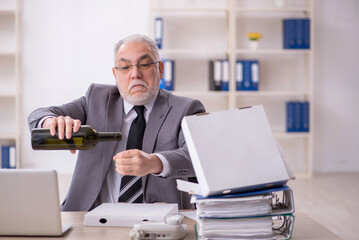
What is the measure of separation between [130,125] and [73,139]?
510 millimetres

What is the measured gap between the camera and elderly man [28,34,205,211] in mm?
1782

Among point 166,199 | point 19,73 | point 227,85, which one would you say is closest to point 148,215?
point 166,199

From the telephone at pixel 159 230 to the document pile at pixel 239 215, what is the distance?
0.08 m

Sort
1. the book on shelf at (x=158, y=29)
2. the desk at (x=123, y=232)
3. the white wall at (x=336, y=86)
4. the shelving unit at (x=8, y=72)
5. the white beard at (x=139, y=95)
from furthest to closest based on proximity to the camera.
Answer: the white wall at (x=336, y=86) → the shelving unit at (x=8, y=72) → the book on shelf at (x=158, y=29) → the white beard at (x=139, y=95) → the desk at (x=123, y=232)

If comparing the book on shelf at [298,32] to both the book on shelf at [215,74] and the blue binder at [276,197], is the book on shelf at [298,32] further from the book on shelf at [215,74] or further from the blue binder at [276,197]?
the blue binder at [276,197]

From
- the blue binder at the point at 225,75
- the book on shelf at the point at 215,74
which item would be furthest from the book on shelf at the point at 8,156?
the blue binder at the point at 225,75

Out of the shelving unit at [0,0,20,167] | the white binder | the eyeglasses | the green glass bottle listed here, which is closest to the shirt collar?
the eyeglasses

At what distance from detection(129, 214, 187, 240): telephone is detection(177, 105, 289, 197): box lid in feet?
0.31

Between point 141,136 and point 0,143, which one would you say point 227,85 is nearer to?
point 0,143

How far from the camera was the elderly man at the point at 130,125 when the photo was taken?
70.2 inches

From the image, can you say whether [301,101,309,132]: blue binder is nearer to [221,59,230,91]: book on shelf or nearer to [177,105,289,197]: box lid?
[221,59,230,91]: book on shelf

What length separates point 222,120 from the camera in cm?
118

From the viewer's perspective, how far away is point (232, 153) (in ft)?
3.79

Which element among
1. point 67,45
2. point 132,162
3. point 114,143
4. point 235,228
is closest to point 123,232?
point 132,162
